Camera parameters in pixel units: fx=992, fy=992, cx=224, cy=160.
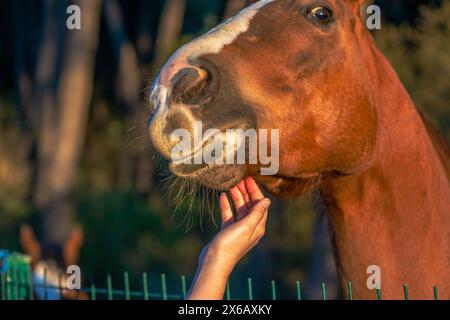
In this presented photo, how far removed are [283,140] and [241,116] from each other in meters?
0.32

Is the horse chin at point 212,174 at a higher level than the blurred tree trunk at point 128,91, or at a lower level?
lower

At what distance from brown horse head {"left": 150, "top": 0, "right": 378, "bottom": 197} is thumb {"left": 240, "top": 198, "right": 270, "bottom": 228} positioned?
459 millimetres

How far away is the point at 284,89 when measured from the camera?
462 cm

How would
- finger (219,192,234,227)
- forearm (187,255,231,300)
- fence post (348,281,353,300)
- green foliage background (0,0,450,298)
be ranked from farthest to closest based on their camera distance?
green foliage background (0,0,450,298) < fence post (348,281,353,300) < finger (219,192,234,227) < forearm (187,255,231,300)

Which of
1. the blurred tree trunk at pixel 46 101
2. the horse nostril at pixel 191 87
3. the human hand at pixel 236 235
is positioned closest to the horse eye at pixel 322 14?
the horse nostril at pixel 191 87

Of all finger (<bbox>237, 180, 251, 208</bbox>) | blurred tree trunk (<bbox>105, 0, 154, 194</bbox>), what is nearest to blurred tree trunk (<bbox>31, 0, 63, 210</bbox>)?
blurred tree trunk (<bbox>105, 0, 154, 194</bbox>)

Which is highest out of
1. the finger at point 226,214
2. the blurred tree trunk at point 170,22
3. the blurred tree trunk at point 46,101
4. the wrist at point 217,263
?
the blurred tree trunk at point 170,22

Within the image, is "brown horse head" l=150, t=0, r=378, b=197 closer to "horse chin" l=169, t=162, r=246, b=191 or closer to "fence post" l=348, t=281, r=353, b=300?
"horse chin" l=169, t=162, r=246, b=191

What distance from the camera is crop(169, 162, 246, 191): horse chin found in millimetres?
4258

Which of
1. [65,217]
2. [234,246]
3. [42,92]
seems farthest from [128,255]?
[234,246]

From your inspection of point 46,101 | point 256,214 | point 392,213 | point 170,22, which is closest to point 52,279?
point 392,213

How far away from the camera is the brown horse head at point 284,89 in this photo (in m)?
4.23

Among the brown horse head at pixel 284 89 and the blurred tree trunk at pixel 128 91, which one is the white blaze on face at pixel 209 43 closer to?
the brown horse head at pixel 284 89

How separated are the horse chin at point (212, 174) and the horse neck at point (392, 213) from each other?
0.74 metres
